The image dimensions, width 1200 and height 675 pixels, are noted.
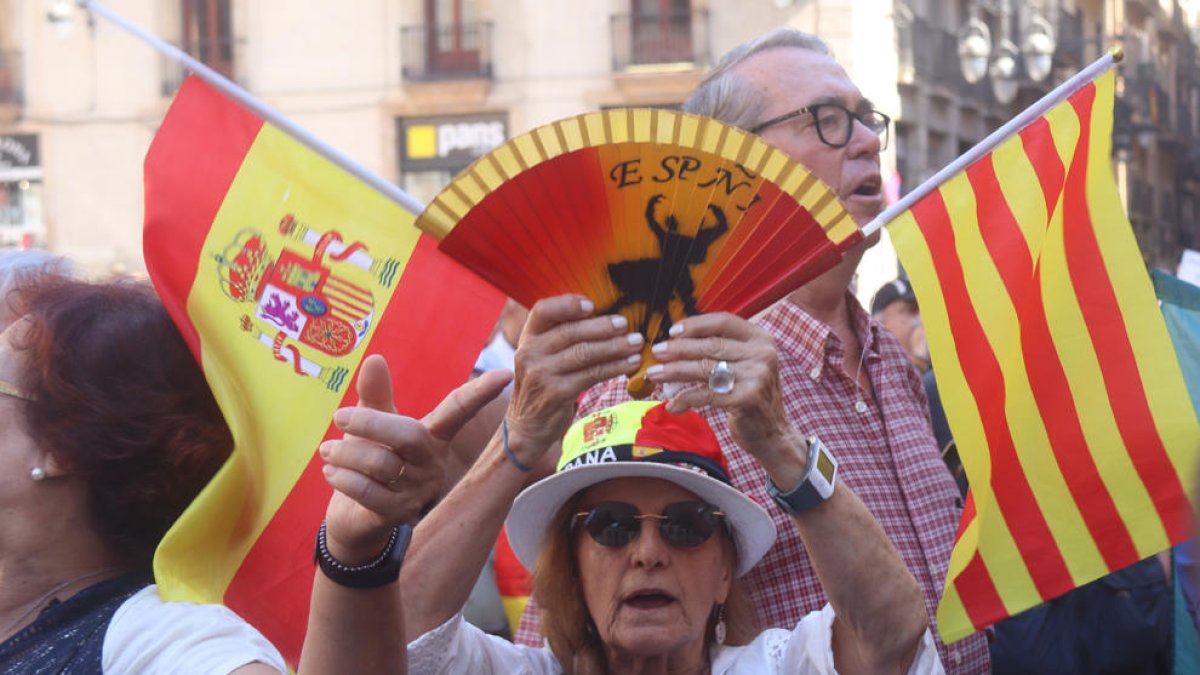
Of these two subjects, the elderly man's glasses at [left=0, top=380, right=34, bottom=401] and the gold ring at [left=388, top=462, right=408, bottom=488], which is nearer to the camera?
the gold ring at [left=388, top=462, right=408, bottom=488]

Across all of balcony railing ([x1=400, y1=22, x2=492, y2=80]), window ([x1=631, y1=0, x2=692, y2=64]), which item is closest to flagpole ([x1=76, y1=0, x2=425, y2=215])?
window ([x1=631, y1=0, x2=692, y2=64])

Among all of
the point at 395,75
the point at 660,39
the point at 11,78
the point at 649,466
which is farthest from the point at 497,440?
the point at 11,78

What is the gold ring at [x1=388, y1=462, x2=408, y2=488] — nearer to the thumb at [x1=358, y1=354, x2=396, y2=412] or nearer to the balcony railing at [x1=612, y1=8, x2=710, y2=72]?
the thumb at [x1=358, y1=354, x2=396, y2=412]

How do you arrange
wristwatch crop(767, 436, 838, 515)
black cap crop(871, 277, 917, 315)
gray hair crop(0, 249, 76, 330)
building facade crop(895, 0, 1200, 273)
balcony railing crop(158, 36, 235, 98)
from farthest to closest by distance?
balcony railing crop(158, 36, 235, 98)
building facade crop(895, 0, 1200, 273)
black cap crop(871, 277, 917, 315)
gray hair crop(0, 249, 76, 330)
wristwatch crop(767, 436, 838, 515)

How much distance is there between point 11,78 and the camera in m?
23.5

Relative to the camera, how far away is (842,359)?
3.34 m

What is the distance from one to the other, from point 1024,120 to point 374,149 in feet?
64.4

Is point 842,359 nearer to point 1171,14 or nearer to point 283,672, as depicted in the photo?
point 283,672

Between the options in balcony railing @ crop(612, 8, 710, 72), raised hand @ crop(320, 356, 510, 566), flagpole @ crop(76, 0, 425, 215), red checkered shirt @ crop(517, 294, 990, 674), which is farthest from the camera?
balcony railing @ crop(612, 8, 710, 72)

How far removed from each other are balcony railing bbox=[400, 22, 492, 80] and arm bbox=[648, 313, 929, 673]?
19976 mm

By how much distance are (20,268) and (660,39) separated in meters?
19.5

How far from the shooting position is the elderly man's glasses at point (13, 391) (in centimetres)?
256

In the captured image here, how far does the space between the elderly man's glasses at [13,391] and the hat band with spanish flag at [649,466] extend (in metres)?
0.88

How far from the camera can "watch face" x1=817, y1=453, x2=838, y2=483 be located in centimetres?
255
